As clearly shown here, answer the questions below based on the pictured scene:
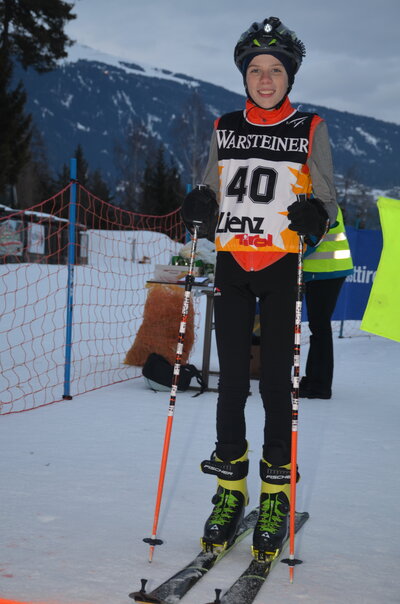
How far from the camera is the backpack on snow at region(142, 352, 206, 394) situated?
6047 mm

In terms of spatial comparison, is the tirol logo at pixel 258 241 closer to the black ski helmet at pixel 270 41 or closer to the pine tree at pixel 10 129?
the black ski helmet at pixel 270 41

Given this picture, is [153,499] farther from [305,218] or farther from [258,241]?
[305,218]

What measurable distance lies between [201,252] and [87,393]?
2048 mm

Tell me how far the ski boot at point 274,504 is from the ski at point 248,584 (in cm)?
10

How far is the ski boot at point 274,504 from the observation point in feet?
8.59

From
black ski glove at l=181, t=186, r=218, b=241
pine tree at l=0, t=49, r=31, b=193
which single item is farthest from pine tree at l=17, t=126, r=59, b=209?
black ski glove at l=181, t=186, r=218, b=241

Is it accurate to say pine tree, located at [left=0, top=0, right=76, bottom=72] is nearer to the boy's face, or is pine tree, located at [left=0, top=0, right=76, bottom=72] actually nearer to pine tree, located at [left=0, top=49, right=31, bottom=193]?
pine tree, located at [left=0, top=49, right=31, bottom=193]

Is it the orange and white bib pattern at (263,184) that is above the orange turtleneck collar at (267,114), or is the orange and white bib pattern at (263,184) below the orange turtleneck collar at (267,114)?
below

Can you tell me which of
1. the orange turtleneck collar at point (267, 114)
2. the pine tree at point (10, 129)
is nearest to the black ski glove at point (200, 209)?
the orange turtleneck collar at point (267, 114)

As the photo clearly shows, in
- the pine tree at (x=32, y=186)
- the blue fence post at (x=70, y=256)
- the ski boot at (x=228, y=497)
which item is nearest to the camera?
the ski boot at (x=228, y=497)

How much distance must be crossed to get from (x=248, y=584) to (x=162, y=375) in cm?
378

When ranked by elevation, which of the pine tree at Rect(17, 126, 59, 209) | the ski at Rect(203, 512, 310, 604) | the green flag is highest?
the pine tree at Rect(17, 126, 59, 209)

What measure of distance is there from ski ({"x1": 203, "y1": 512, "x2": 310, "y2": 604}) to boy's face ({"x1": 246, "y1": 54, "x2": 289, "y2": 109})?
1829mm

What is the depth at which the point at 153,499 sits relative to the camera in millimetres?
3297
